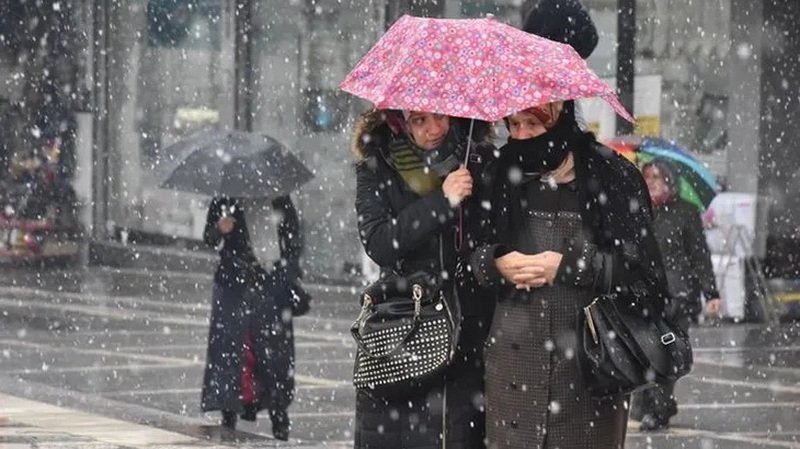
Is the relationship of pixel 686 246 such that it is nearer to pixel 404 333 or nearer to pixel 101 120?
pixel 404 333

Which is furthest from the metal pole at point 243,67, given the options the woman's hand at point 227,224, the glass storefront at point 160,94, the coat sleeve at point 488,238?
the coat sleeve at point 488,238

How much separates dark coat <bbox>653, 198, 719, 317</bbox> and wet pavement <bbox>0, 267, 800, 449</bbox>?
0.86 m

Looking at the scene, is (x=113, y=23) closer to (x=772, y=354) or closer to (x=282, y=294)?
(x=772, y=354)

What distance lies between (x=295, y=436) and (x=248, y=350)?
0.61 m

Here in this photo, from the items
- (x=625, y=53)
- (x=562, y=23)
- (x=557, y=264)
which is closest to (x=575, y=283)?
(x=557, y=264)

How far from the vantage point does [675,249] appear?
38.5 feet

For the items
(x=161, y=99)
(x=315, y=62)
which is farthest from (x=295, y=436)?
(x=161, y=99)

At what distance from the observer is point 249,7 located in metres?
25.5

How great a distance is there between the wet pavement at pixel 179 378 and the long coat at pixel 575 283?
3.84m

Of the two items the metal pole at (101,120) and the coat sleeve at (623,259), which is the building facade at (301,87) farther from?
the coat sleeve at (623,259)

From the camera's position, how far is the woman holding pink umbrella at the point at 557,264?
235 inches

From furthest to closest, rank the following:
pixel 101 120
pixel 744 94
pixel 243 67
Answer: pixel 101 120 → pixel 243 67 → pixel 744 94

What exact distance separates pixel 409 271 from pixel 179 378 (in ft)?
26.8

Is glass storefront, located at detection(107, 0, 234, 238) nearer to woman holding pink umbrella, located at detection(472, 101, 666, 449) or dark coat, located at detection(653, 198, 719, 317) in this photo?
dark coat, located at detection(653, 198, 719, 317)
